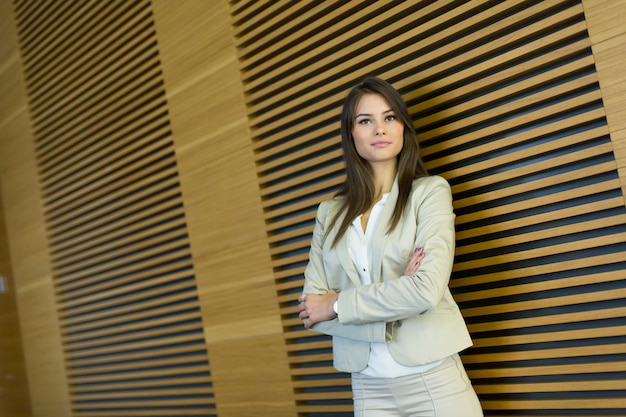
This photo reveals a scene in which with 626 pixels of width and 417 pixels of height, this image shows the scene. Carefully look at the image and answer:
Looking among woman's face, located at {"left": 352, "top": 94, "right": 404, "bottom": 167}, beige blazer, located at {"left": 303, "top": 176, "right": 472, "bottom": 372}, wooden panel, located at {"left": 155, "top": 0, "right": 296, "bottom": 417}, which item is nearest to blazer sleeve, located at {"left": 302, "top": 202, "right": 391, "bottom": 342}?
beige blazer, located at {"left": 303, "top": 176, "right": 472, "bottom": 372}

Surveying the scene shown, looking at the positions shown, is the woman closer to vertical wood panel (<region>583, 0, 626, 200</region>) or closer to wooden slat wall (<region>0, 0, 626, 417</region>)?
Answer: wooden slat wall (<region>0, 0, 626, 417</region>)

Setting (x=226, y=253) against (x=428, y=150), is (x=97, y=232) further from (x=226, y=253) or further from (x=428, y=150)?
(x=428, y=150)

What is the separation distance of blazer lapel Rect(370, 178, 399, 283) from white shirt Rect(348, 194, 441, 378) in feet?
0.09

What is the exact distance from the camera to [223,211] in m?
3.42

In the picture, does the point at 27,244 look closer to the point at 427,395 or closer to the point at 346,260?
the point at 346,260

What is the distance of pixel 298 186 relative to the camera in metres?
3.15

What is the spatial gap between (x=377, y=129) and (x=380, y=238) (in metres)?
0.37

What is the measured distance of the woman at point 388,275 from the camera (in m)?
2.04

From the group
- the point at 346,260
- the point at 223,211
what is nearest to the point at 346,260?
the point at 346,260

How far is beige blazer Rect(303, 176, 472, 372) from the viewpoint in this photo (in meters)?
2.01

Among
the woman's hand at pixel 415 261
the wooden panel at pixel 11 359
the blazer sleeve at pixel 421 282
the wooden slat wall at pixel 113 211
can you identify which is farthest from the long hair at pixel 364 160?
the wooden panel at pixel 11 359

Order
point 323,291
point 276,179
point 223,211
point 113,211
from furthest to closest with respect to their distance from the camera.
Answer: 1. point 113,211
2. point 223,211
3. point 276,179
4. point 323,291

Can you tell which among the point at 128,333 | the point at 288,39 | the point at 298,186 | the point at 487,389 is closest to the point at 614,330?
the point at 487,389

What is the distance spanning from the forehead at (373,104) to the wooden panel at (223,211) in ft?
3.38
